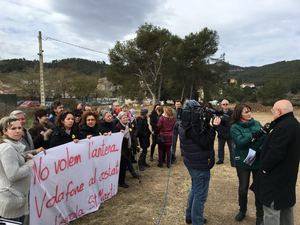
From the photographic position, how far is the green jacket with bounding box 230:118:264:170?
503 cm

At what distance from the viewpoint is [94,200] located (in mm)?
5965

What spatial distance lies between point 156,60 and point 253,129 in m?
35.8

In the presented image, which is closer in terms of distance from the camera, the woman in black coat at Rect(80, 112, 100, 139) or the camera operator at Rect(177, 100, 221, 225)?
the camera operator at Rect(177, 100, 221, 225)

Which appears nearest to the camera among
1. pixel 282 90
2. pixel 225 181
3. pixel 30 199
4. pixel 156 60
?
pixel 30 199

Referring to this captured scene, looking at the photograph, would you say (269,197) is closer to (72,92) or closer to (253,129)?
(253,129)

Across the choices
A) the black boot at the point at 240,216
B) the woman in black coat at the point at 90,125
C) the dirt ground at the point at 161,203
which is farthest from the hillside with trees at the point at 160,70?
the black boot at the point at 240,216

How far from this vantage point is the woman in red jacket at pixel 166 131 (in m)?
9.49

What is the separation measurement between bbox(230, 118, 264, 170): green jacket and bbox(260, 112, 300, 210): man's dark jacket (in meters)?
0.83

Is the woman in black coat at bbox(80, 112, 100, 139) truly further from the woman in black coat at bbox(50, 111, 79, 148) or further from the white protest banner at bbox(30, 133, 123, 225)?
the woman in black coat at bbox(50, 111, 79, 148)

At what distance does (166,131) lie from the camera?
9492 millimetres

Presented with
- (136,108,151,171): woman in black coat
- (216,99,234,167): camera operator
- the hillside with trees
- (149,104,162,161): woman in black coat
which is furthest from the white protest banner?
the hillside with trees

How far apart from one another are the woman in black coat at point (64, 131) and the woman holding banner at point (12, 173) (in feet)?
5.60

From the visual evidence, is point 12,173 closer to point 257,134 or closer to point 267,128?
point 267,128

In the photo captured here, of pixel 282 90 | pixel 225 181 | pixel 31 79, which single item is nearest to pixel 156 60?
pixel 31 79
